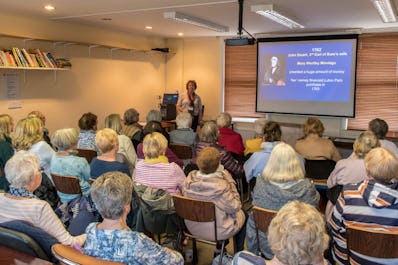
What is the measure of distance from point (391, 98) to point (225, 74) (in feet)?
11.1

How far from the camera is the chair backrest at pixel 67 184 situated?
304cm

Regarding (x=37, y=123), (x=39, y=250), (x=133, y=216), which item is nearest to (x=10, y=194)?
(x=39, y=250)

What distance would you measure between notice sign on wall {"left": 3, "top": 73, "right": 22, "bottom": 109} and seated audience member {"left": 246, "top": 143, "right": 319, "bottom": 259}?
14.3 feet

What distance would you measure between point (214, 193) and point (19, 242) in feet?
4.68

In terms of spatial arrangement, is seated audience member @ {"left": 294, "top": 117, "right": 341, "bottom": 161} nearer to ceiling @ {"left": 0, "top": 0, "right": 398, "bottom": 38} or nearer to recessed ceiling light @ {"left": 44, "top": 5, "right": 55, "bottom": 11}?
ceiling @ {"left": 0, "top": 0, "right": 398, "bottom": 38}

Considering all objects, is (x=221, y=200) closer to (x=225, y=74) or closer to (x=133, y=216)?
(x=133, y=216)

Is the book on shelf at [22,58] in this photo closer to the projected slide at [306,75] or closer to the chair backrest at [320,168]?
the chair backrest at [320,168]

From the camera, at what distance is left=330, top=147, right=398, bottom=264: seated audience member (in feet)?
7.43

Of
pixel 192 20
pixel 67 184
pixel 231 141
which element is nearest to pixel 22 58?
pixel 192 20

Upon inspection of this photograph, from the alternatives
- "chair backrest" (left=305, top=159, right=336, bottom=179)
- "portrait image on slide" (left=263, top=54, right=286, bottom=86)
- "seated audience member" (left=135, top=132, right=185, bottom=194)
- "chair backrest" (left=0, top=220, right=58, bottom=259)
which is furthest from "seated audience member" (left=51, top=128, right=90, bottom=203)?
"portrait image on slide" (left=263, top=54, right=286, bottom=86)

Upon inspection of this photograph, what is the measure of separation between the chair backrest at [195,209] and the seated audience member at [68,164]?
0.87 metres

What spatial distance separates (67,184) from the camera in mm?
3098

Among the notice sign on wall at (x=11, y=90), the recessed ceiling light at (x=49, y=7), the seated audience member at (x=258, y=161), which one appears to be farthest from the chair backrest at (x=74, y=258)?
the notice sign on wall at (x=11, y=90)

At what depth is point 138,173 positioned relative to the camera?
3188 millimetres
